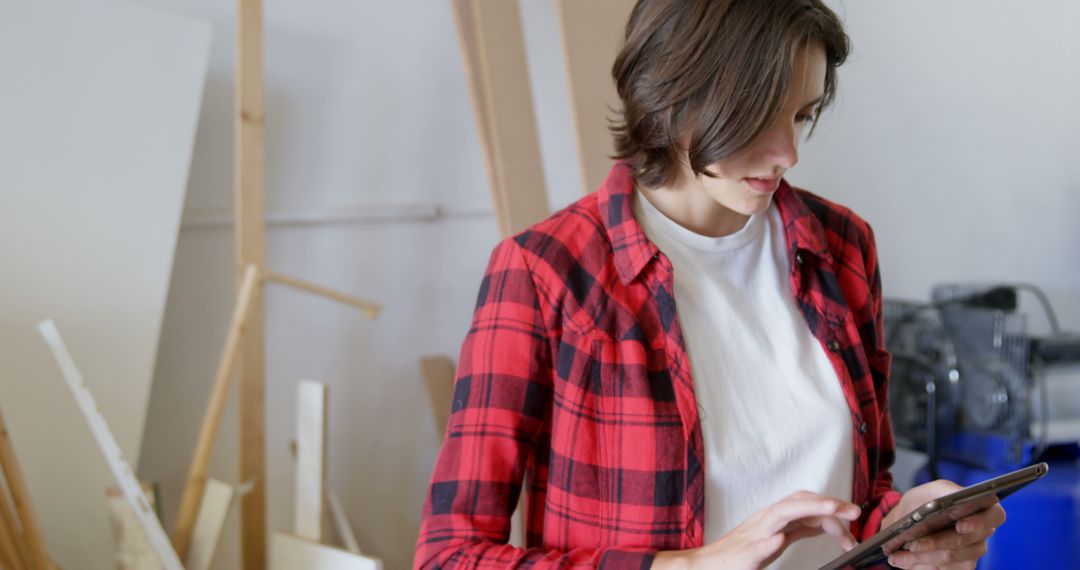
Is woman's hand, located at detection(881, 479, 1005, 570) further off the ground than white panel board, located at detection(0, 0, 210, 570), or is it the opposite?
white panel board, located at detection(0, 0, 210, 570)

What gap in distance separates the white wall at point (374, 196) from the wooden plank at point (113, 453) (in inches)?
15.6

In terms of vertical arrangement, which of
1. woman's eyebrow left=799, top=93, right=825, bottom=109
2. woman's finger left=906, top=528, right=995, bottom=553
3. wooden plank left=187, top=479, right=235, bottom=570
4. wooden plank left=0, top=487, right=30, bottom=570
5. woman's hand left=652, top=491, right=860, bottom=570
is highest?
woman's eyebrow left=799, top=93, right=825, bottom=109

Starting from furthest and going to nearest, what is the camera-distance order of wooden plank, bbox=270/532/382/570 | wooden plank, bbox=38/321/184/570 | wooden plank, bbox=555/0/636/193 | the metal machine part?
the metal machine part, wooden plank, bbox=555/0/636/193, wooden plank, bbox=270/532/382/570, wooden plank, bbox=38/321/184/570

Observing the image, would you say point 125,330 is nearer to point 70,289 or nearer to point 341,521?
point 70,289

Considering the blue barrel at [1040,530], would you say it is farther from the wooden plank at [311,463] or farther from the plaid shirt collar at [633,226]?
the wooden plank at [311,463]

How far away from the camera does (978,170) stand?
104 inches

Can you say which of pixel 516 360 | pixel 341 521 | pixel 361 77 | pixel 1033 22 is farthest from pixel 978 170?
pixel 516 360

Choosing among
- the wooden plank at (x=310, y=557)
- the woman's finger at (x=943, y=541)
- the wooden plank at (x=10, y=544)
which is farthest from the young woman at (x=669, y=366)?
the wooden plank at (x=10, y=544)

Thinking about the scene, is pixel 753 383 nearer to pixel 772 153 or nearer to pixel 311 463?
pixel 772 153

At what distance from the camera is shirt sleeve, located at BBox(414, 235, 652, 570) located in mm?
827

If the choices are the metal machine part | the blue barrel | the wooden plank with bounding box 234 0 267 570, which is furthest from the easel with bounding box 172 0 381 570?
the blue barrel

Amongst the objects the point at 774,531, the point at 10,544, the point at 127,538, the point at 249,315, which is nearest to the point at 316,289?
the point at 249,315

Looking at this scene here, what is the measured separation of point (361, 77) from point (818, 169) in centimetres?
127

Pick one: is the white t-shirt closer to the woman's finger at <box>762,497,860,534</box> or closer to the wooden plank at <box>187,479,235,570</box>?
the woman's finger at <box>762,497,860,534</box>
